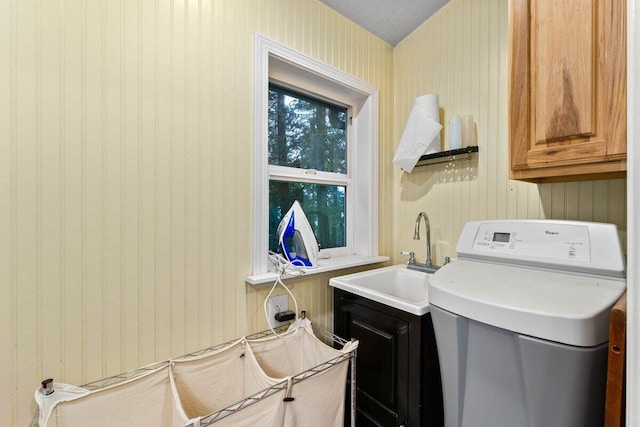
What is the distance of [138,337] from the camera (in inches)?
41.3

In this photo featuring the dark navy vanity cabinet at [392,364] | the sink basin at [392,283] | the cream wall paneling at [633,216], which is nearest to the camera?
the cream wall paneling at [633,216]

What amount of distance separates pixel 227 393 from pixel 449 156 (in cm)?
165

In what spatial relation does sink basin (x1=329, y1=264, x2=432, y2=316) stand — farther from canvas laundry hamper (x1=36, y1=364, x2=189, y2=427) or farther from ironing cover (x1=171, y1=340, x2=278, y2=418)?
canvas laundry hamper (x1=36, y1=364, x2=189, y2=427)

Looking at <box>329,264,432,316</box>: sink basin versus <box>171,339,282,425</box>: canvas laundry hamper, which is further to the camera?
<box>329,264,432,316</box>: sink basin

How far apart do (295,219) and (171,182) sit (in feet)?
2.01

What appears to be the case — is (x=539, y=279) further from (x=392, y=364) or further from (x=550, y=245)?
(x=392, y=364)

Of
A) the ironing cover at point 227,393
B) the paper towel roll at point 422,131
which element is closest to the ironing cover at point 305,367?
the ironing cover at point 227,393

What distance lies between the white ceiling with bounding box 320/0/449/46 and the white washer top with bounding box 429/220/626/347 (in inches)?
54.6

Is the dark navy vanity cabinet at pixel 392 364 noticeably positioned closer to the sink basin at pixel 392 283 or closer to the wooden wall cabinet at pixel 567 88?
the sink basin at pixel 392 283

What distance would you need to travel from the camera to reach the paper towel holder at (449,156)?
1448mm

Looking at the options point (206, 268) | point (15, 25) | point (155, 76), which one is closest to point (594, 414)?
point (206, 268)

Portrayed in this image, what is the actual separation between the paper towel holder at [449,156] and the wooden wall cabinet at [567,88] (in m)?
0.42

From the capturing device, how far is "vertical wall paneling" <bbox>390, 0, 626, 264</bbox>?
3.89 ft

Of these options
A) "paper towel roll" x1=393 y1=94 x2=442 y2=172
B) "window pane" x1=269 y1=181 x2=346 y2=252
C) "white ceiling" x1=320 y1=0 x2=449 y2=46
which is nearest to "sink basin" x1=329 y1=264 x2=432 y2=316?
"window pane" x1=269 y1=181 x2=346 y2=252
